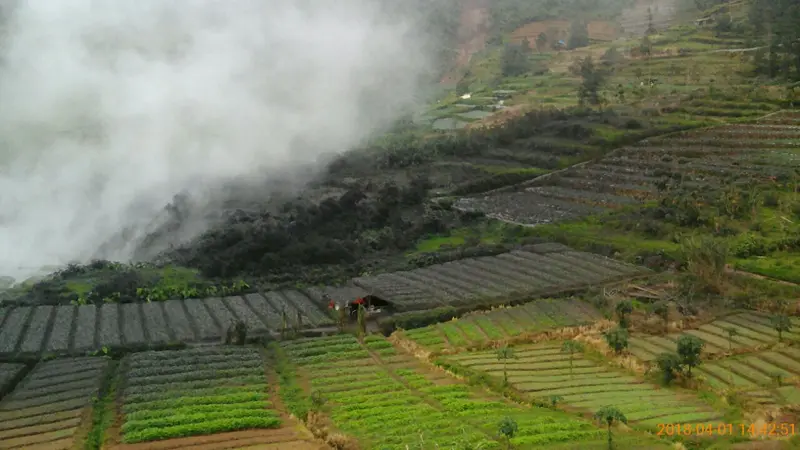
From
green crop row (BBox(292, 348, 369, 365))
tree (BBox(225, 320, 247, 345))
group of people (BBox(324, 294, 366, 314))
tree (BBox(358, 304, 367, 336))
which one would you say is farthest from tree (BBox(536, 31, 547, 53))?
green crop row (BBox(292, 348, 369, 365))

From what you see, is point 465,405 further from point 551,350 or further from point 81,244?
point 81,244

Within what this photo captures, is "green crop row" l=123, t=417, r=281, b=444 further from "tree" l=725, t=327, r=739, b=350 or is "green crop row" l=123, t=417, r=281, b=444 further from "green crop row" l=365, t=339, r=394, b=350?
"tree" l=725, t=327, r=739, b=350

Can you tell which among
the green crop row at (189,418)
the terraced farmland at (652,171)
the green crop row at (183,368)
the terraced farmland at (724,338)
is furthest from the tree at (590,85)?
the green crop row at (189,418)

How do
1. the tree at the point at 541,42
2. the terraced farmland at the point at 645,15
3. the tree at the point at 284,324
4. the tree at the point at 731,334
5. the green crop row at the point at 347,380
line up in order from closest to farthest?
the green crop row at the point at 347,380
the tree at the point at 731,334
the tree at the point at 284,324
the terraced farmland at the point at 645,15
the tree at the point at 541,42

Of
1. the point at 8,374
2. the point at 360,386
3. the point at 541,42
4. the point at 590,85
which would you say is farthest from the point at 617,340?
the point at 541,42

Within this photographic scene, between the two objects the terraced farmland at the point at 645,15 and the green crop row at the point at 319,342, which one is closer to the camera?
the green crop row at the point at 319,342

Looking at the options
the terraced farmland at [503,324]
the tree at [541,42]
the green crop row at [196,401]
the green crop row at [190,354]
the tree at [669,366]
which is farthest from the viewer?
the tree at [541,42]

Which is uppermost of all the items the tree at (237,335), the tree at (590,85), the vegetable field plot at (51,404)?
the tree at (590,85)

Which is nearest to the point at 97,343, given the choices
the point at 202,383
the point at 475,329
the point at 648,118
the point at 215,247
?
the point at 202,383

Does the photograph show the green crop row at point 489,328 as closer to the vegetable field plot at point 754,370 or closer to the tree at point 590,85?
the vegetable field plot at point 754,370
